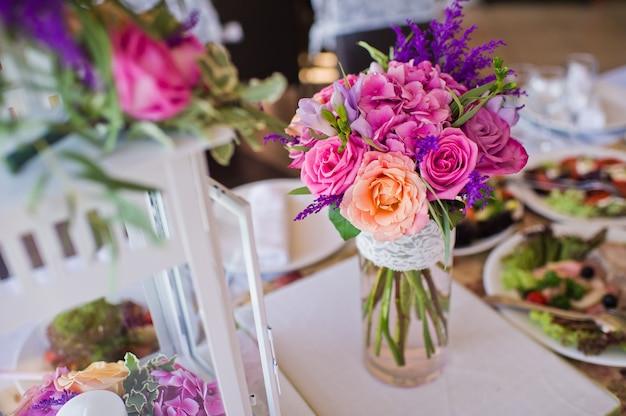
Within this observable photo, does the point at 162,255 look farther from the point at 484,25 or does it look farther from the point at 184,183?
the point at 484,25

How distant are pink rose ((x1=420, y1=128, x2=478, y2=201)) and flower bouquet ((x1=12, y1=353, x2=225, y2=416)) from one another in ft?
1.09

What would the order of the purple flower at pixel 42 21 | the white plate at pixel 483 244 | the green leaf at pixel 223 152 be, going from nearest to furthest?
the purple flower at pixel 42 21, the green leaf at pixel 223 152, the white plate at pixel 483 244

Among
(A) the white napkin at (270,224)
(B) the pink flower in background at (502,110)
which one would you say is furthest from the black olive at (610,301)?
(A) the white napkin at (270,224)

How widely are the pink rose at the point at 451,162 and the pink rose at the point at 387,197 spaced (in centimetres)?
2

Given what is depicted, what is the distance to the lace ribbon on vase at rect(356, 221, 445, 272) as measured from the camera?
659mm

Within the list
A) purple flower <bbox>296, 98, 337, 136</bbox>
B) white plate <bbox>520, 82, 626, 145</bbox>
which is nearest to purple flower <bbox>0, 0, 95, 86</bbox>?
purple flower <bbox>296, 98, 337, 136</bbox>

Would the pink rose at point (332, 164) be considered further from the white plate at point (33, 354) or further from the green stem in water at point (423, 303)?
the white plate at point (33, 354)

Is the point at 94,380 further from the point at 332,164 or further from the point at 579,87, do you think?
the point at 579,87

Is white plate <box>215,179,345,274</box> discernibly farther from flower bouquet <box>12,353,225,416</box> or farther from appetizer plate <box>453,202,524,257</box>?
flower bouquet <box>12,353,225,416</box>

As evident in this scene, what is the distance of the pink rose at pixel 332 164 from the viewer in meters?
0.57

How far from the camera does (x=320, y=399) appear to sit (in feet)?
2.54

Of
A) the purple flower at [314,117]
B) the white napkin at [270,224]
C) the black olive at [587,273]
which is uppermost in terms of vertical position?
the purple flower at [314,117]

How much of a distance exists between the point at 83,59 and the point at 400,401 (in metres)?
0.62

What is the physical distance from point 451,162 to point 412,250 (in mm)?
147
